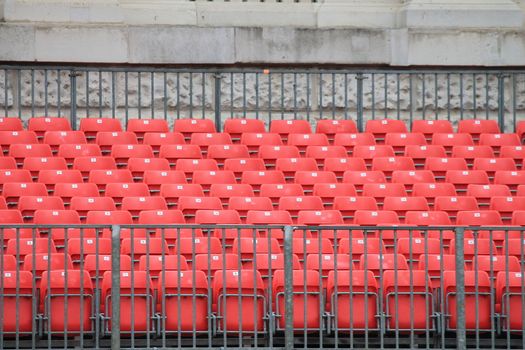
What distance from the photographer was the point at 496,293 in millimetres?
11398

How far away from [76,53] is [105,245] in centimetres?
598

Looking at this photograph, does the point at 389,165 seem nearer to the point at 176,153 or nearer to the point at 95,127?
the point at 176,153

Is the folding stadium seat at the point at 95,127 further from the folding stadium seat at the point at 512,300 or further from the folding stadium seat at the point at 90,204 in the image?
the folding stadium seat at the point at 512,300

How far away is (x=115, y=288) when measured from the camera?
421 inches

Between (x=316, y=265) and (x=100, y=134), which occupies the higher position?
(x=100, y=134)

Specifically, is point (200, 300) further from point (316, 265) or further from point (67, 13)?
point (67, 13)

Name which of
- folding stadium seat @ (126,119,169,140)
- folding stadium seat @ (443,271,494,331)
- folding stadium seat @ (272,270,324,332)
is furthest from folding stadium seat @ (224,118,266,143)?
folding stadium seat @ (443,271,494,331)

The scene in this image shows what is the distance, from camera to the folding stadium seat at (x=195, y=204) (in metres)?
12.9

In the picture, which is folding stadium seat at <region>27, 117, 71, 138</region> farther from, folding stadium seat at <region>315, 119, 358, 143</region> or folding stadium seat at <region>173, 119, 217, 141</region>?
folding stadium seat at <region>315, 119, 358, 143</region>

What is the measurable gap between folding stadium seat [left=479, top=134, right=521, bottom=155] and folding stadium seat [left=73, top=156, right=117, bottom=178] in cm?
455

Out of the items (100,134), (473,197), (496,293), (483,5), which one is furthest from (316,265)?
(483,5)

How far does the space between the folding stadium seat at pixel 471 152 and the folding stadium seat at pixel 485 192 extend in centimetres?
111

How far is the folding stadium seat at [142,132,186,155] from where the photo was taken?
1490 cm

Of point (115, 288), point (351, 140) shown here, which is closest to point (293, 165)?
point (351, 140)
